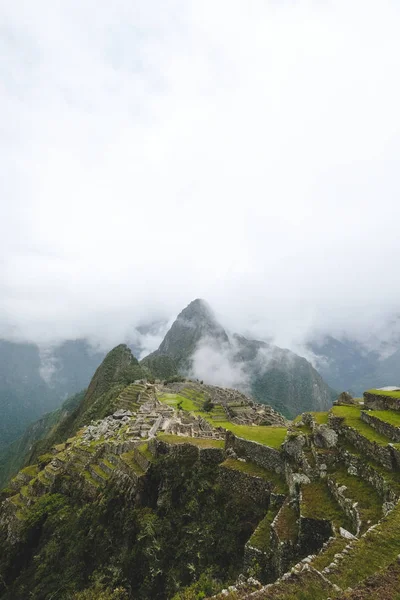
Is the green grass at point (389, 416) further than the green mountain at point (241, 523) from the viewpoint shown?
Yes

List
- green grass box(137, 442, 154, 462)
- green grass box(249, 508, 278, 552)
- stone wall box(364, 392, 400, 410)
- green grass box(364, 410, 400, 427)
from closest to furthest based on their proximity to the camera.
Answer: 1. green grass box(249, 508, 278, 552)
2. green grass box(364, 410, 400, 427)
3. stone wall box(364, 392, 400, 410)
4. green grass box(137, 442, 154, 462)

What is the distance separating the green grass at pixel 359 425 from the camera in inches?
401

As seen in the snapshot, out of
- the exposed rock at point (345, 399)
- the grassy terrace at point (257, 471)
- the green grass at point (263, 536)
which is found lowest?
the green grass at point (263, 536)

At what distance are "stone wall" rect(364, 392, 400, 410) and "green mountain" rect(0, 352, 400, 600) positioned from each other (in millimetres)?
74

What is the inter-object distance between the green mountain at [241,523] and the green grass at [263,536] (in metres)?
0.05

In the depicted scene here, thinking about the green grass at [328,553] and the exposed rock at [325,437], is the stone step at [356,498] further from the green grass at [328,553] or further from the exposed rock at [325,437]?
the exposed rock at [325,437]

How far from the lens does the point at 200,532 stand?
13.6 metres

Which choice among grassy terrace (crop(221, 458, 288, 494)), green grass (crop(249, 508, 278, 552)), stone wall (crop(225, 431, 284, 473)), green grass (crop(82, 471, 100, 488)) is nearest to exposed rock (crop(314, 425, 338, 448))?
stone wall (crop(225, 431, 284, 473))

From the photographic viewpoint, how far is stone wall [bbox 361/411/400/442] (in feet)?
32.4

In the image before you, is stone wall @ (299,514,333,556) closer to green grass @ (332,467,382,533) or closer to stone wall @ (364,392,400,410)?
green grass @ (332,467,382,533)

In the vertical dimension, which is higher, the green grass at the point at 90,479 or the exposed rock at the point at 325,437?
the exposed rock at the point at 325,437

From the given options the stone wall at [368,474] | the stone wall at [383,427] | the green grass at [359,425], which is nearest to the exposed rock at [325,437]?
the stone wall at [368,474]

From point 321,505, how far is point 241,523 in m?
5.00

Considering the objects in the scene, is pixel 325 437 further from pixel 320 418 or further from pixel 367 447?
pixel 320 418
